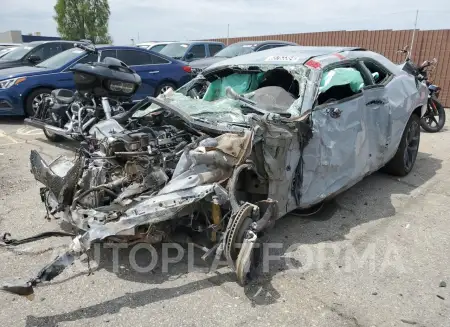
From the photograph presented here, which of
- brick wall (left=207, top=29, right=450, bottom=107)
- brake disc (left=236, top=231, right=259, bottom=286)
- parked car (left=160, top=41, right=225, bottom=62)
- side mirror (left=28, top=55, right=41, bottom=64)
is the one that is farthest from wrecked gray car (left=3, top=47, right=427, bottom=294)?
brick wall (left=207, top=29, right=450, bottom=107)

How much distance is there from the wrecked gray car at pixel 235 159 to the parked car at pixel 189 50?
8.01 metres

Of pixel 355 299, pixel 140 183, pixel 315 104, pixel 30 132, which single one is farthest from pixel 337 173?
pixel 30 132

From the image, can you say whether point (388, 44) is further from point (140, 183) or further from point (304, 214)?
point (140, 183)

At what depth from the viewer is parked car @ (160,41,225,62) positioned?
12.5 m

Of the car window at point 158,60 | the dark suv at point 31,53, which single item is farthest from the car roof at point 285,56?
the dark suv at point 31,53

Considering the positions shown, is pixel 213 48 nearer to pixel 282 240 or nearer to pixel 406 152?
pixel 406 152

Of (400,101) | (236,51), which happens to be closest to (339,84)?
(400,101)

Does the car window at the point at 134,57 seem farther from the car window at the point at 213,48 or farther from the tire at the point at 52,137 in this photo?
the car window at the point at 213,48

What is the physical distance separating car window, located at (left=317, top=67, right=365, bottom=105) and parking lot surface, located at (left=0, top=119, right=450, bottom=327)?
1.20 m

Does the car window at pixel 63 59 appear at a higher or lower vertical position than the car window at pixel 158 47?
lower

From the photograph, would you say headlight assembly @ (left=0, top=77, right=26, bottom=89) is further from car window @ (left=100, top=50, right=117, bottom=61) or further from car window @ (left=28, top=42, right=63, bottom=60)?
car window @ (left=28, top=42, right=63, bottom=60)

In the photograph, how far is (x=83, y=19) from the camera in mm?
26781

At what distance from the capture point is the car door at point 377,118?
4426 mm

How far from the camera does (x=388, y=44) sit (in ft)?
43.7
